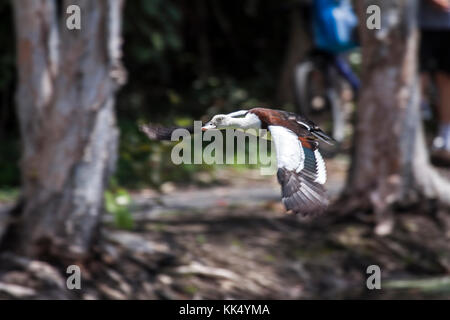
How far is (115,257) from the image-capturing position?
5.30m

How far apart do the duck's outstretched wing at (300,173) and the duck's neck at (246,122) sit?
0.18ft

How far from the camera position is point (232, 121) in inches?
55.3

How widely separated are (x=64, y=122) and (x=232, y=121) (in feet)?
11.8

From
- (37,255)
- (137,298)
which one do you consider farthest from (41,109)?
(137,298)

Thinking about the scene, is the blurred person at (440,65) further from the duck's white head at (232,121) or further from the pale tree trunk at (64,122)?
the duck's white head at (232,121)

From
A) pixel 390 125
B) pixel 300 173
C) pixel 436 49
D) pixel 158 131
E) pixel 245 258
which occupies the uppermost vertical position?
pixel 436 49

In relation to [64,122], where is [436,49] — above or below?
above

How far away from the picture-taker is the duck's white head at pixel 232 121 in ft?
4.60

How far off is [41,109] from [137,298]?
4.37ft

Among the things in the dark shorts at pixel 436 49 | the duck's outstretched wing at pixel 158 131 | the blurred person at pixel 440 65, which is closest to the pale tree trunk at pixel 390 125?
the blurred person at pixel 440 65

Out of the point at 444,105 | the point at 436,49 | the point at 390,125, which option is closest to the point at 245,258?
the point at 390,125

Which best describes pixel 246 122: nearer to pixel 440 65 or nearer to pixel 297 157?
pixel 297 157
